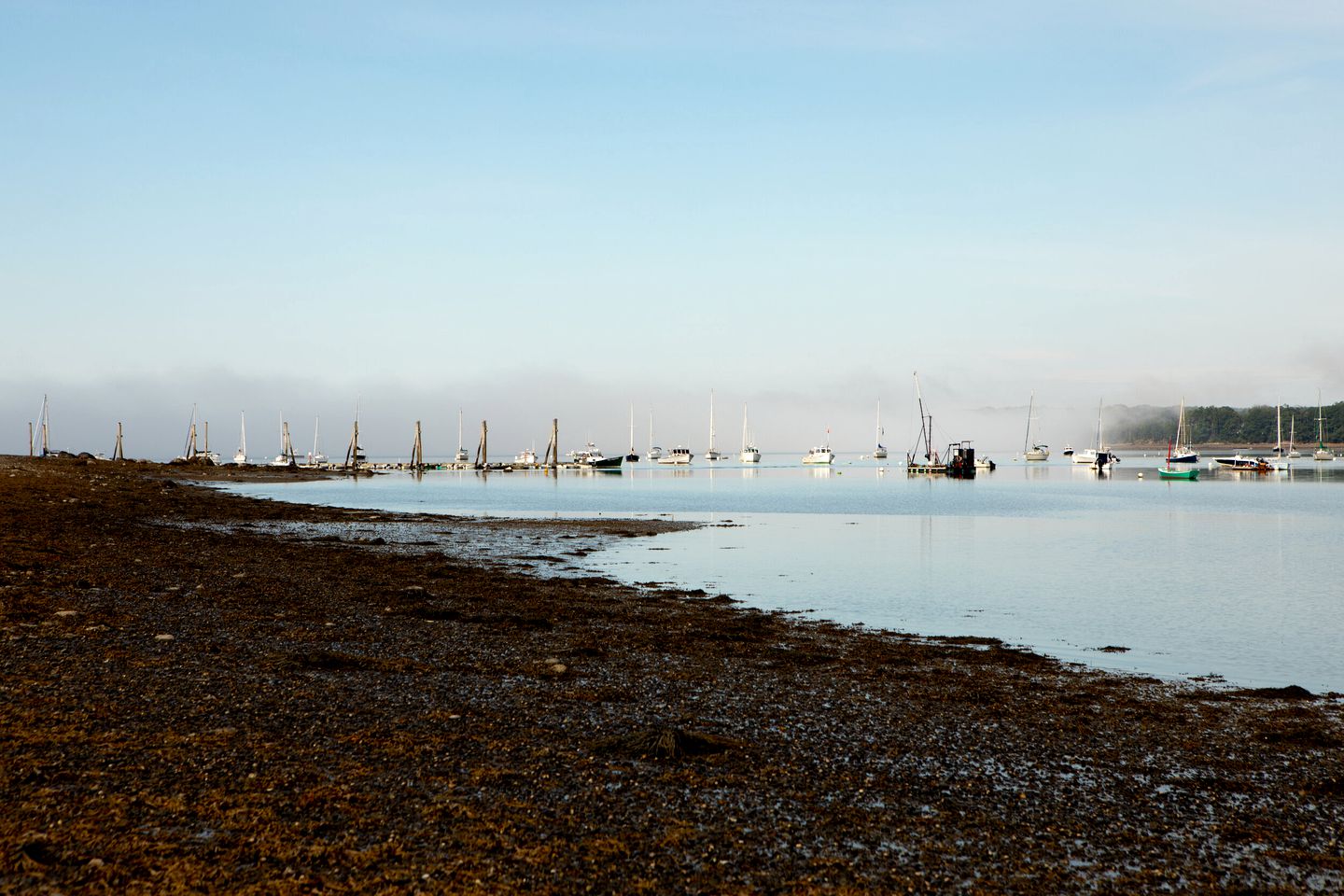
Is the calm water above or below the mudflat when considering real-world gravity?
below

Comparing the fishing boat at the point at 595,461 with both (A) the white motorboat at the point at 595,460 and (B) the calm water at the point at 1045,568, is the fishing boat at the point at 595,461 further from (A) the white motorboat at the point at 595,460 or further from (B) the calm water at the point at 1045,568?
(B) the calm water at the point at 1045,568

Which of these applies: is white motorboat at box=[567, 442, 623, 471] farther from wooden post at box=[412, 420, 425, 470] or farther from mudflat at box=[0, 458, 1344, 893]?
mudflat at box=[0, 458, 1344, 893]

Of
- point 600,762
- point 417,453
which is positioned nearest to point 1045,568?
point 600,762

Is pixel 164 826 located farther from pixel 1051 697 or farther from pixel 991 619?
pixel 991 619

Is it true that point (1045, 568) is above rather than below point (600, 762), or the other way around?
below

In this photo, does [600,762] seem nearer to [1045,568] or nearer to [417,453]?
[1045,568]

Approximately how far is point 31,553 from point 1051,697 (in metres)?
22.4

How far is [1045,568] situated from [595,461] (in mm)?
146121

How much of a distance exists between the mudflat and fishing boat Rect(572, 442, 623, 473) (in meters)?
156

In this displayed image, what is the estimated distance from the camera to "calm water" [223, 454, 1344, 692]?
2170cm

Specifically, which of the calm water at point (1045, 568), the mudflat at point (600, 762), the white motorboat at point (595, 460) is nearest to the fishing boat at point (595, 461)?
the white motorboat at point (595, 460)

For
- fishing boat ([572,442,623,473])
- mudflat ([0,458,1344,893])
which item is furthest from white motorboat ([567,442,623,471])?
mudflat ([0,458,1344,893])

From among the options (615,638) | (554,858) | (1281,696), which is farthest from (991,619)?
(554,858)

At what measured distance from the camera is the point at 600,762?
9.67m
